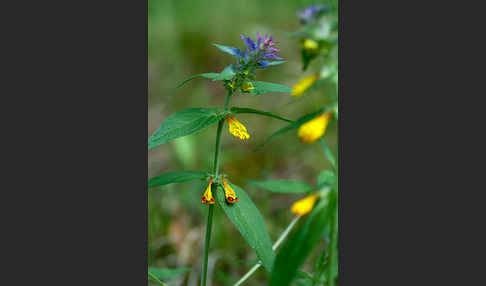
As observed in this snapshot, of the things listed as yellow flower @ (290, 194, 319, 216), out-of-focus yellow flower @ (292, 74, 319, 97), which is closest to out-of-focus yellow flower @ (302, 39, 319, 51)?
out-of-focus yellow flower @ (292, 74, 319, 97)

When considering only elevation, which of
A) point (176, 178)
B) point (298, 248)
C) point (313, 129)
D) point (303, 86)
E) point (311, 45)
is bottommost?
point (298, 248)

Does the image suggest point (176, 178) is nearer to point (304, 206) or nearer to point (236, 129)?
point (236, 129)

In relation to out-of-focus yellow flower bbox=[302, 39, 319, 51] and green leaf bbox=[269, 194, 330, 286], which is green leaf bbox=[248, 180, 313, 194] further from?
out-of-focus yellow flower bbox=[302, 39, 319, 51]

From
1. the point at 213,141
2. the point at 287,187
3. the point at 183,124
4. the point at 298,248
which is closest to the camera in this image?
the point at 298,248

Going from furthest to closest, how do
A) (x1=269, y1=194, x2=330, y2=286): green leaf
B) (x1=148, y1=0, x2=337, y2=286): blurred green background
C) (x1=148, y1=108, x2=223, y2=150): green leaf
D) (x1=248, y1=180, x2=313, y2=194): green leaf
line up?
(x1=148, y1=0, x2=337, y2=286): blurred green background < (x1=248, y1=180, x2=313, y2=194): green leaf < (x1=148, y1=108, x2=223, y2=150): green leaf < (x1=269, y1=194, x2=330, y2=286): green leaf

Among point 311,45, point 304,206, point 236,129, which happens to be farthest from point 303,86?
point 304,206

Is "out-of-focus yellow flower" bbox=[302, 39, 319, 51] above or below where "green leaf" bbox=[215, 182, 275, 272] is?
above

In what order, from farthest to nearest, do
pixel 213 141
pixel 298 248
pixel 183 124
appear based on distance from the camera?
pixel 213 141 → pixel 183 124 → pixel 298 248
